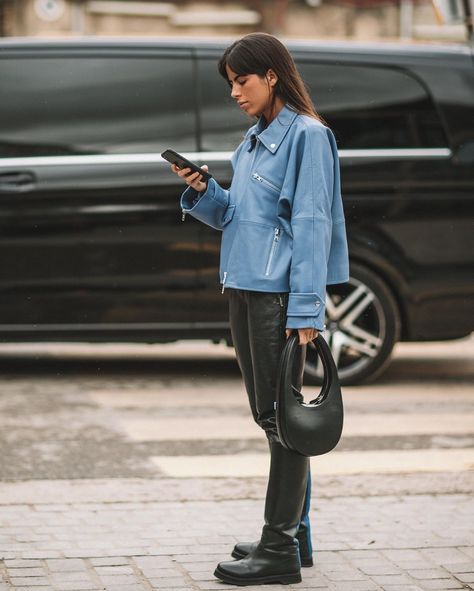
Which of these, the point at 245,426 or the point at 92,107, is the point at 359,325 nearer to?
the point at 245,426

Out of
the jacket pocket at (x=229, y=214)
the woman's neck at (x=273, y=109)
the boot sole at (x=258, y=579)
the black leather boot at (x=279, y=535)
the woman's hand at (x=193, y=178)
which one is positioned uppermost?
the woman's neck at (x=273, y=109)

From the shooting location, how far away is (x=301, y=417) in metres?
4.02

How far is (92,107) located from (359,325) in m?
2.01

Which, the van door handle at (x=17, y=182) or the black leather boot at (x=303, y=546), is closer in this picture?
the black leather boot at (x=303, y=546)

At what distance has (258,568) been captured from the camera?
165 inches

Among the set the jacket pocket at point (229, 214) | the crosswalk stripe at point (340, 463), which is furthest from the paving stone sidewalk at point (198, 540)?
the jacket pocket at point (229, 214)

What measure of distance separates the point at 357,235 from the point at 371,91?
857mm

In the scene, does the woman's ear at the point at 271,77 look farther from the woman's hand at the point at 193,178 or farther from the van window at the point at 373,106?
the van window at the point at 373,106

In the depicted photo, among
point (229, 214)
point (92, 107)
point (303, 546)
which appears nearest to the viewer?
point (229, 214)

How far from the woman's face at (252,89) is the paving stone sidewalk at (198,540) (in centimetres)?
147

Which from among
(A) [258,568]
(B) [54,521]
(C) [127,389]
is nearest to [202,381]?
(C) [127,389]

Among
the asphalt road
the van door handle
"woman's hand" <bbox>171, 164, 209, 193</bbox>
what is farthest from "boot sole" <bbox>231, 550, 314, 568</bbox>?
the van door handle

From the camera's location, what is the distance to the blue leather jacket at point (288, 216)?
4016 mm

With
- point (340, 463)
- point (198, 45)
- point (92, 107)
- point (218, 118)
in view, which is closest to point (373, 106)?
point (218, 118)
